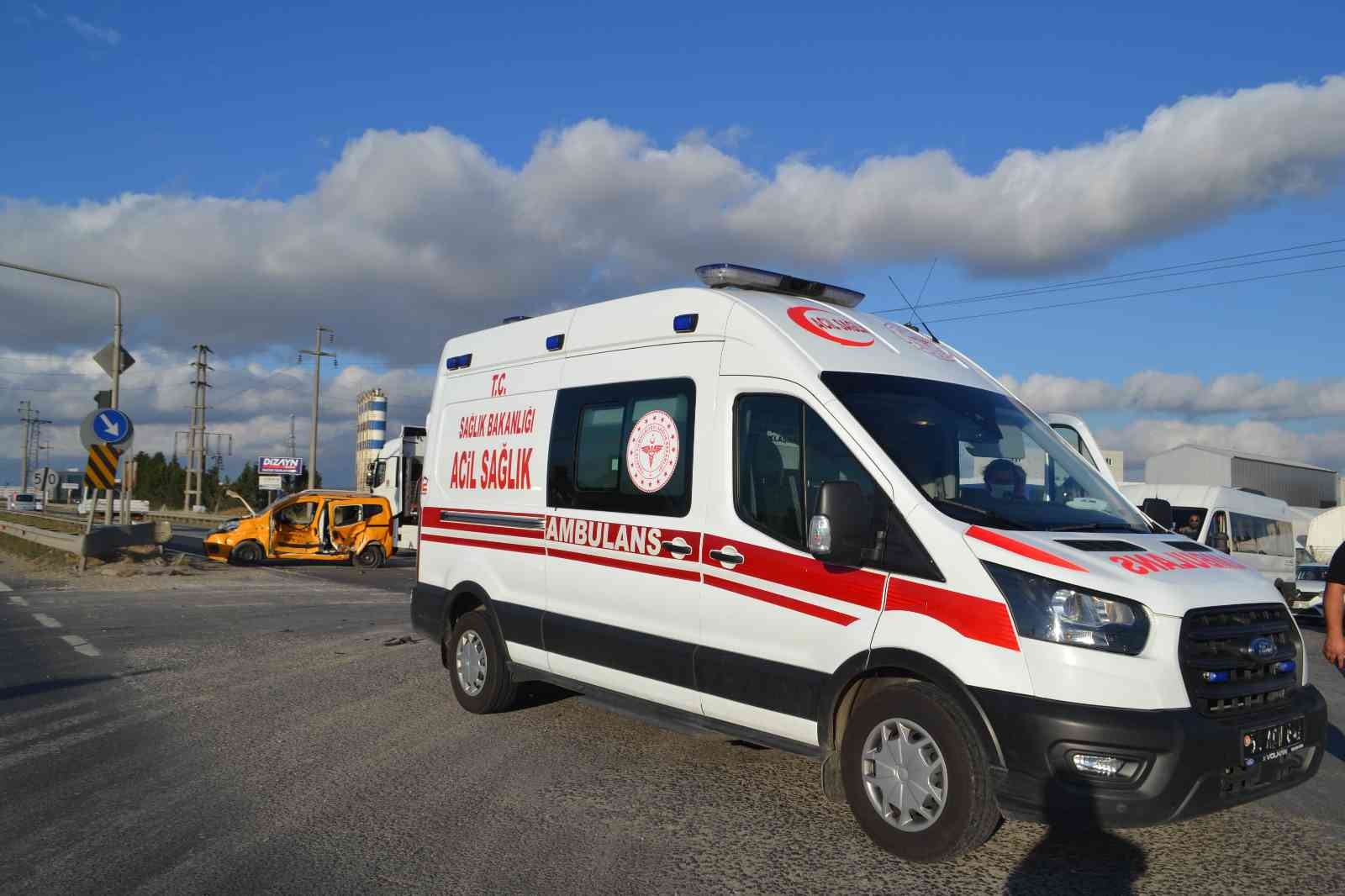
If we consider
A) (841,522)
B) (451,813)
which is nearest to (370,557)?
(451,813)

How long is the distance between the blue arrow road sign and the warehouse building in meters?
48.2

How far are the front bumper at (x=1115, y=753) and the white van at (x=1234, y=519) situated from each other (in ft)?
53.7

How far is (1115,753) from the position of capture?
4059 mm

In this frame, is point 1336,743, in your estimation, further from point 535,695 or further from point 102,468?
point 102,468

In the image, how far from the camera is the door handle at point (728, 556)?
5.37 meters

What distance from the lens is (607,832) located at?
4957 mm

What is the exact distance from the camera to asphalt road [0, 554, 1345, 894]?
4.39 m

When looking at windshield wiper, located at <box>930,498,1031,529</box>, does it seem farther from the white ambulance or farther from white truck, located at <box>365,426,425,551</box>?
white truck, located at <box>365,426,425,551</box>

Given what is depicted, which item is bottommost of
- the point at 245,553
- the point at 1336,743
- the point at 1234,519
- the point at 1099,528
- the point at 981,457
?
the point at 1336,743

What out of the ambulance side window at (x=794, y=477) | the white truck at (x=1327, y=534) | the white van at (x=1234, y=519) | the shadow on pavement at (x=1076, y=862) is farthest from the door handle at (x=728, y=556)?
the white truck at (x=1327, y=534)

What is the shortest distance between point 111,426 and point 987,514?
1925 centimetres

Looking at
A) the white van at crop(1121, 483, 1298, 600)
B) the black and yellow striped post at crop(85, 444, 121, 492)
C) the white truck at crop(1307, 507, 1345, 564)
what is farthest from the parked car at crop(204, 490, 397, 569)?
the white truck at crop(1307, 507, 1345, 564)

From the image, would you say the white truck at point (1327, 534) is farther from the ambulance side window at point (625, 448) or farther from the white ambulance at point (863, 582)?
the ambulance side window at point (625, 448)

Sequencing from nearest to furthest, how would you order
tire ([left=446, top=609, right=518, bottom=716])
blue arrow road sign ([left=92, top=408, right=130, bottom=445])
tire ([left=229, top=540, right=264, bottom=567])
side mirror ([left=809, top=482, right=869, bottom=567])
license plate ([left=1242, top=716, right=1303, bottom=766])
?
license plate ([left=1242, top=716, right=1303, bottom=766]) < side mirror ([left=809, top=482, right=869, bottom=567]) < tire ([left=446, top=609, right=518, bottom=716]) < blue arrow road sign ([left=92, top=408, right=130, bottom=445]) < tire ([left=229, top=540, right=264, bottom=567])
